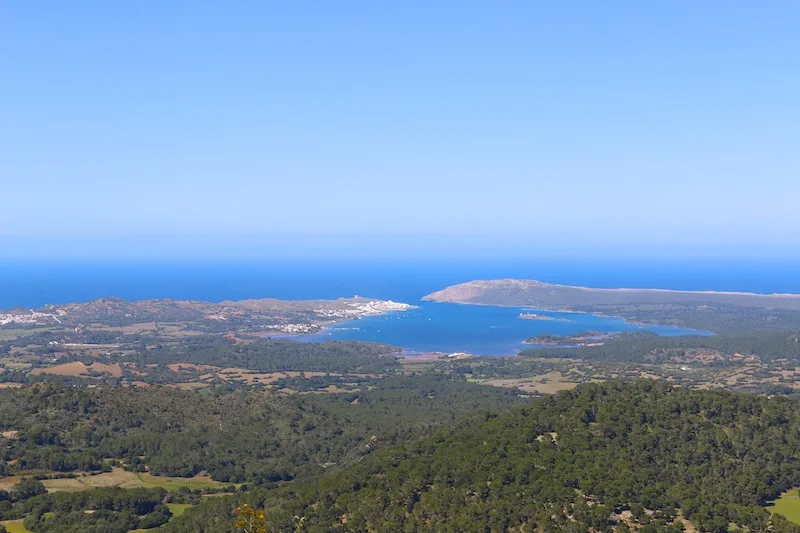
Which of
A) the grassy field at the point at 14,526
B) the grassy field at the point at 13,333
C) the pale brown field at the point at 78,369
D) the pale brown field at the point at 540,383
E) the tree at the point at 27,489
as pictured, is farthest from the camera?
the grassy field at the point at 13,333

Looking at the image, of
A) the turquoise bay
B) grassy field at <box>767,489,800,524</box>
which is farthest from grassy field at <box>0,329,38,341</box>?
grassy field at <box>767,489,800,524</box>

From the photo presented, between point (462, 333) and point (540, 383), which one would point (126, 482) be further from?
point (462, 333)

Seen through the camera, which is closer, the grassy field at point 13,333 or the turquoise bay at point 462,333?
the turquoise bay at point 462,333

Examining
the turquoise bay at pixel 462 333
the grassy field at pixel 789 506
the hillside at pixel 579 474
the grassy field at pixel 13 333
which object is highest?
the hillside at pixel 579 474

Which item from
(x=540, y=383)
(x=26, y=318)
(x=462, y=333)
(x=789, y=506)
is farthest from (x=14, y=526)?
(x=26, y=318)

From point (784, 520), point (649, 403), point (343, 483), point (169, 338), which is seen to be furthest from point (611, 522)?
point (169, 338)

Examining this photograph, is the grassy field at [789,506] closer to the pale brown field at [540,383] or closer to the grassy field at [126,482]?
the grassy field at [126,482]

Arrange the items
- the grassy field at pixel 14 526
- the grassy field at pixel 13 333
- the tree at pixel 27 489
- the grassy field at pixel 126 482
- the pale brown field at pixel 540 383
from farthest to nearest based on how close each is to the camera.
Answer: the grassy field at pixel 13 333 < the pale brown field at pixel 540 383 < the grassy field at pixel 126 482 < the tree at pixel 27 489 < the grassy field at pixel 14 526

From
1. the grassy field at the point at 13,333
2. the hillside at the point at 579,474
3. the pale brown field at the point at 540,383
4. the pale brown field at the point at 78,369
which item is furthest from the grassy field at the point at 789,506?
the grassy field at the point at 13,333

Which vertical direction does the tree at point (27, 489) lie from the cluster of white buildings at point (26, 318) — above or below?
above
